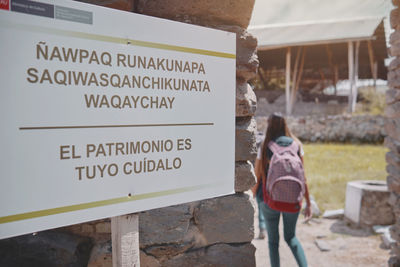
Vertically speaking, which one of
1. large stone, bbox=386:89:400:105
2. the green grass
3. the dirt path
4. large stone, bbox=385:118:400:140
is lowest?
the dirt path

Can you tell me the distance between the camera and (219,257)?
6.72 feet

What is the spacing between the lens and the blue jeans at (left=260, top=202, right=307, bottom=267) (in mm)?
3256

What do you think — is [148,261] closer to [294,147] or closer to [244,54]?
[244,54]

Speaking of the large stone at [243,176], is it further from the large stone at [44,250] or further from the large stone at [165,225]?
the large stone at [44,250]

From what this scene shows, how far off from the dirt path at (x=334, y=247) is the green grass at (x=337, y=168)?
2.64ft

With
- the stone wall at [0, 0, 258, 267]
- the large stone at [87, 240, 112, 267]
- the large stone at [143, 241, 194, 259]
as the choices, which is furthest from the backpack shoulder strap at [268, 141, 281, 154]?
the large stone at [87, 240, 112, 267]

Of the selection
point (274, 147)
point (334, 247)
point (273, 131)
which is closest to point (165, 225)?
point (274, 147)

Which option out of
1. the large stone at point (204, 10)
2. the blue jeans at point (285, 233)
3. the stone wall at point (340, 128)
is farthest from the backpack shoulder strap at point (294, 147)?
the stone wall at point (340, 128)

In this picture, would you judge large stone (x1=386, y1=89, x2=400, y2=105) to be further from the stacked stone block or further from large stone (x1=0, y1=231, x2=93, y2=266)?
large stone (x1=0, y1=231, x2=93, y2=266)

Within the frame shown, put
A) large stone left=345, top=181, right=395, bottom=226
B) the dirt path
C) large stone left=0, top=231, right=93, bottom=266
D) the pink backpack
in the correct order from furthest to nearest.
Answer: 1. large stone left=345, top=181, right=395, bottom=226
2. the dirt path
3. the pink backpack
4. large stone left=0, top=231, right=93, bottom=266

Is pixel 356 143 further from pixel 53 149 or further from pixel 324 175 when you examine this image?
pixel 53 149

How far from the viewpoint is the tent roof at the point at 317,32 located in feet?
44.4

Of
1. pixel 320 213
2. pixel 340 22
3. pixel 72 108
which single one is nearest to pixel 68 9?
pixel 72 108

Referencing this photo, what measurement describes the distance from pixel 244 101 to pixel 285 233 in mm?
1770
